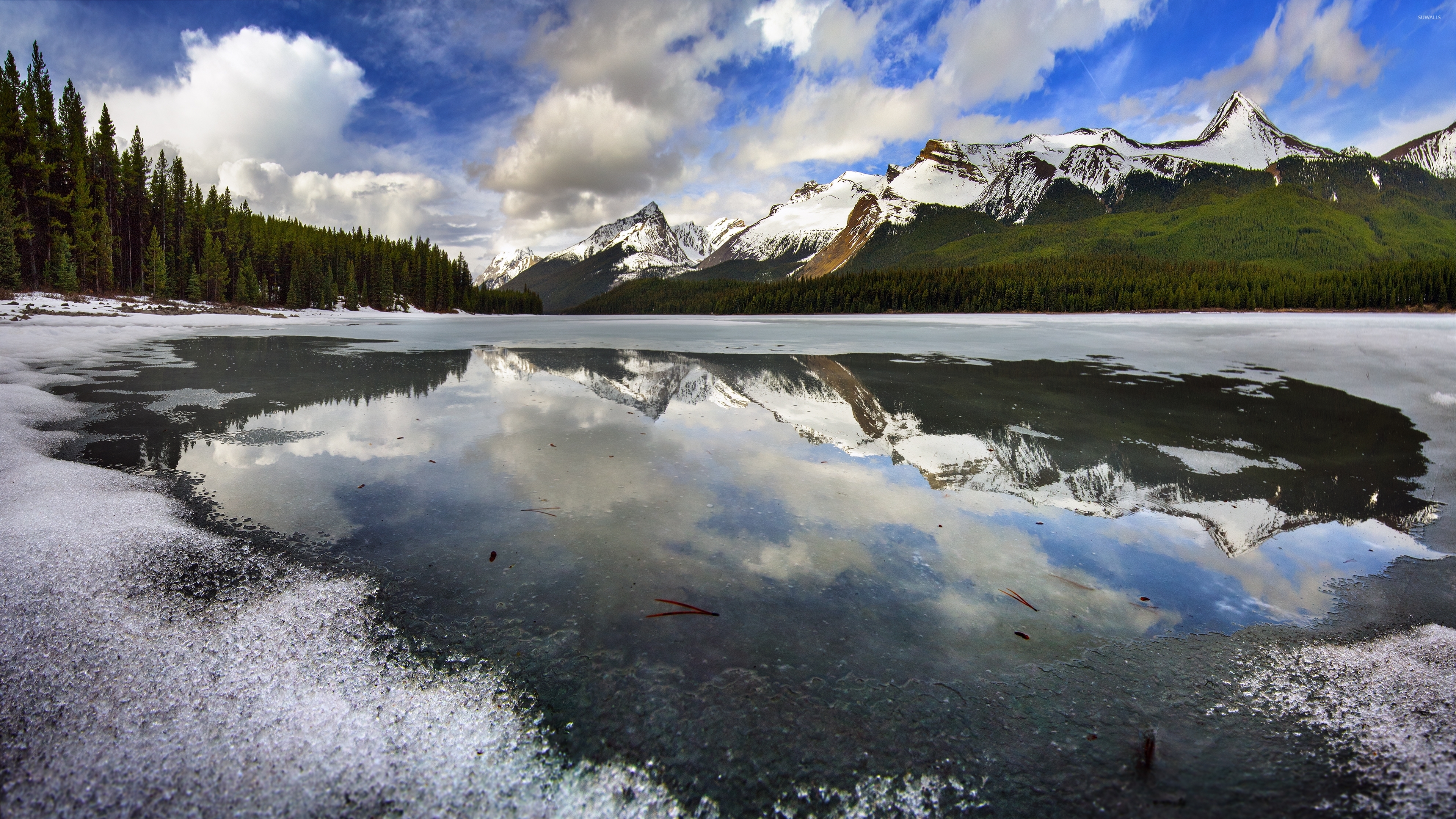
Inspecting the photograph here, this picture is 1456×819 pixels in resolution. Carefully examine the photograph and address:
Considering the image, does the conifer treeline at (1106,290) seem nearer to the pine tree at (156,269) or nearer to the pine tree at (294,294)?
the pine tree at (294,294)

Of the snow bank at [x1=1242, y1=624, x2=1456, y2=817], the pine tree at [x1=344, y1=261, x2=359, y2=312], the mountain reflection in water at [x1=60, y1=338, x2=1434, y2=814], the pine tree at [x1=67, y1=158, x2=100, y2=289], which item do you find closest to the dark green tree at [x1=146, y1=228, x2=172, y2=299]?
the pine tree at [x1=67, y1=158, x2=100, y2=289]

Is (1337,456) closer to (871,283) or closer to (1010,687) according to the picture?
(1010,687)

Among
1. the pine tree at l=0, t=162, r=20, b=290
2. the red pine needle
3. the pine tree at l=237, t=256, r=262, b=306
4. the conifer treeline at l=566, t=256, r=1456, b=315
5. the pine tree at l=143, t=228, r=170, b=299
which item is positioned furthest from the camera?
the conifer treeline at l=566, t=256, r=1456, b=315

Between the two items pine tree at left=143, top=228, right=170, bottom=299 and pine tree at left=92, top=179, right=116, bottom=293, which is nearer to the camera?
pine tree at left=92, top=179, right=116, bottom=293

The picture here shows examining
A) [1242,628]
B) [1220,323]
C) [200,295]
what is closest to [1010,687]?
[1242,628]

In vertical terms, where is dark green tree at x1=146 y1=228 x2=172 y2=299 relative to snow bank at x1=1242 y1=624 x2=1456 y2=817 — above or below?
above

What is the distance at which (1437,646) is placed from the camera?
3.39m

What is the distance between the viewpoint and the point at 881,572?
4285 mm

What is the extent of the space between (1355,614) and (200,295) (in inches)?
3196

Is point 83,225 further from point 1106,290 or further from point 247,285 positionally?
point 1106,290

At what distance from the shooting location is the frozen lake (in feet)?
8.22

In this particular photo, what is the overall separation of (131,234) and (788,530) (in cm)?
8359

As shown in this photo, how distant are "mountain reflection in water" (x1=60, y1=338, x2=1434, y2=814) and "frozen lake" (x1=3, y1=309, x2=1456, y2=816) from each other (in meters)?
0.03

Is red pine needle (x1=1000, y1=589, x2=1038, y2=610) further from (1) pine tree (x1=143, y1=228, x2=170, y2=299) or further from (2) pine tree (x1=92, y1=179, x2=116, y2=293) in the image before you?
(1) pine tree (x1=143, y1=228, x2=170, y2=299)
